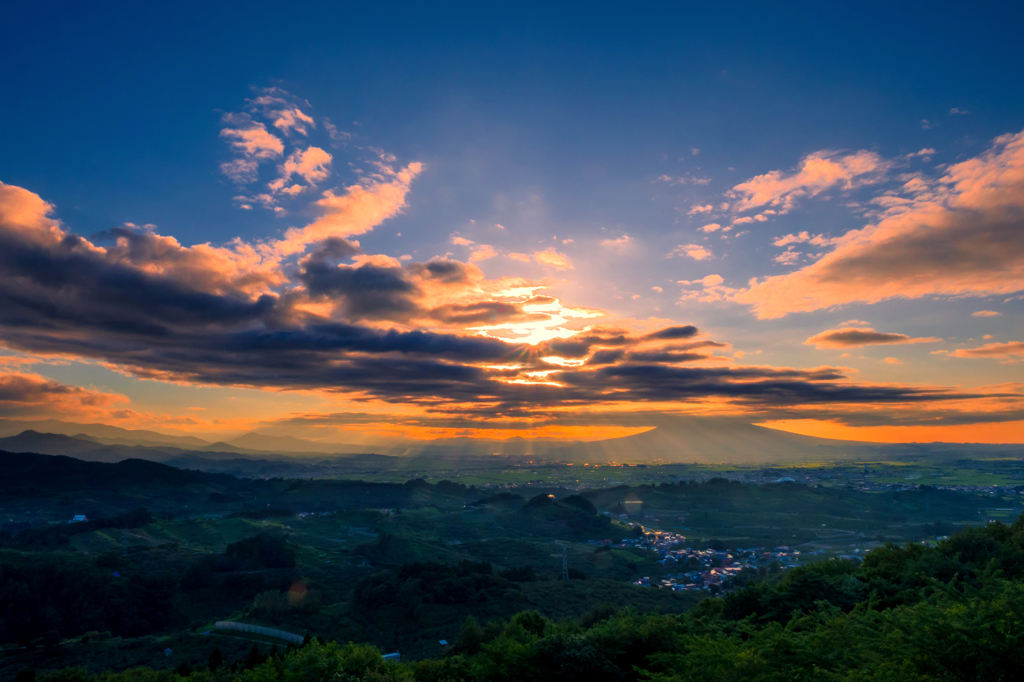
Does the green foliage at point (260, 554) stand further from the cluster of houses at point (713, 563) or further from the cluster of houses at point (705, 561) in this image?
the cluster of houses at point (713, 563)

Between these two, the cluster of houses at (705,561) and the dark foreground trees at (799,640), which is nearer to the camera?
the dark foreground trees at (799,640)

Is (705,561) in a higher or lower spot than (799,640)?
lower

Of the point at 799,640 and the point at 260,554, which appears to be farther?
the point at 260,554

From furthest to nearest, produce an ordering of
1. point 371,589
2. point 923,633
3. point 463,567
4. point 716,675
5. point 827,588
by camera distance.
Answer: point 463,567 < point 371,589 < point 827,588 < point 716,675 < point 923,633

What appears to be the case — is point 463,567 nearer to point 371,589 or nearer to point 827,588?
point 371,589

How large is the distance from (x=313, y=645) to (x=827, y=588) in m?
33.8

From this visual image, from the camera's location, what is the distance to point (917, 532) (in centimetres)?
14212

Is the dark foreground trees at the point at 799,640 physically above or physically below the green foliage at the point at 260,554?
above

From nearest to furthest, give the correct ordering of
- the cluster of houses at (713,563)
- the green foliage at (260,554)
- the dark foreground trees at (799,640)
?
the dark foreground trees at (799,640), the cluster of houses at (713,563), the green foliage at (260,554)

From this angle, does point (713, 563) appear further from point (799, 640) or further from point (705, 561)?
point (799, 640)

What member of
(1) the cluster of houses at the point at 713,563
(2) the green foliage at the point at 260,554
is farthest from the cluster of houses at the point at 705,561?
(2) the green foliage at the point at 260,554

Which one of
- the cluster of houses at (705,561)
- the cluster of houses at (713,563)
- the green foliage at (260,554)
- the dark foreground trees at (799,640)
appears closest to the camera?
the dark foreground trees at (799,640)

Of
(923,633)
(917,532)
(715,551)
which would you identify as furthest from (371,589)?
(917,532)

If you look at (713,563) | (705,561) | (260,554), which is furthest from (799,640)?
(260,554)
